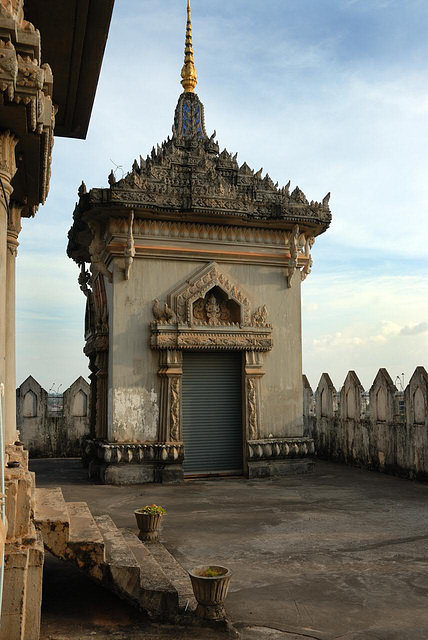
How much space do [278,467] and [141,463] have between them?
11.8 feet

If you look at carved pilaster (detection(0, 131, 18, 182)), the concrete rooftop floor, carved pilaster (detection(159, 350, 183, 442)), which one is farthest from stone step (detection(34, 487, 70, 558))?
carved pilaster (detection(159, 350, 183, 442))

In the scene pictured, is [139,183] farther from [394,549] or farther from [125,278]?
[394,549]

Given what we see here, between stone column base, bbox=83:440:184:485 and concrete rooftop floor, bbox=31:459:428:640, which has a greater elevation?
stone column base, bbox=83:440:184:485

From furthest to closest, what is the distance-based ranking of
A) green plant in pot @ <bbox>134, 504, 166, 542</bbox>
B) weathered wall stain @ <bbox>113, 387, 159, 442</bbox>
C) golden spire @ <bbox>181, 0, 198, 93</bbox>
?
1. golden spire @ <bbox>181, 0, 198, 93</bbox>
2. weathered wall stain @ <bbox>113, 387, 159, 442</bbox>
3. green plant in pot @ <bbox>134, 504, 166, 542</bbox>

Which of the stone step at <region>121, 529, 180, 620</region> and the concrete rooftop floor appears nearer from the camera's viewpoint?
the concrete rooftop floor

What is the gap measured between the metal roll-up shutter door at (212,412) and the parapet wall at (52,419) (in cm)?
628

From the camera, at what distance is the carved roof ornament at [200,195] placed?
15.1 metres

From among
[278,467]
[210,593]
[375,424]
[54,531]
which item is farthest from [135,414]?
[210,593]

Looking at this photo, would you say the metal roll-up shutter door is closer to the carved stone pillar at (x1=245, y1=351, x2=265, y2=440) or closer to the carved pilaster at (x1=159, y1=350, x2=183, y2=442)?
the carved stone pillar at (x1=245, y1=351, x2=265, y2=440)

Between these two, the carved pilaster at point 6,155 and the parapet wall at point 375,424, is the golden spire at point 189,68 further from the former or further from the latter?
the carved pilaster at point 6,155

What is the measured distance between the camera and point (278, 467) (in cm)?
1591

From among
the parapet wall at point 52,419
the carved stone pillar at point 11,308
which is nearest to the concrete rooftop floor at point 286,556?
the carved stone pillar at point 11,308

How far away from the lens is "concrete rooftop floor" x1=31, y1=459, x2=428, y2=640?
6.06m

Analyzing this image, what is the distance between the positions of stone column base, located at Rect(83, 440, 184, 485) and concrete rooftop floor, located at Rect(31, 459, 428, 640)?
384 millimetres
